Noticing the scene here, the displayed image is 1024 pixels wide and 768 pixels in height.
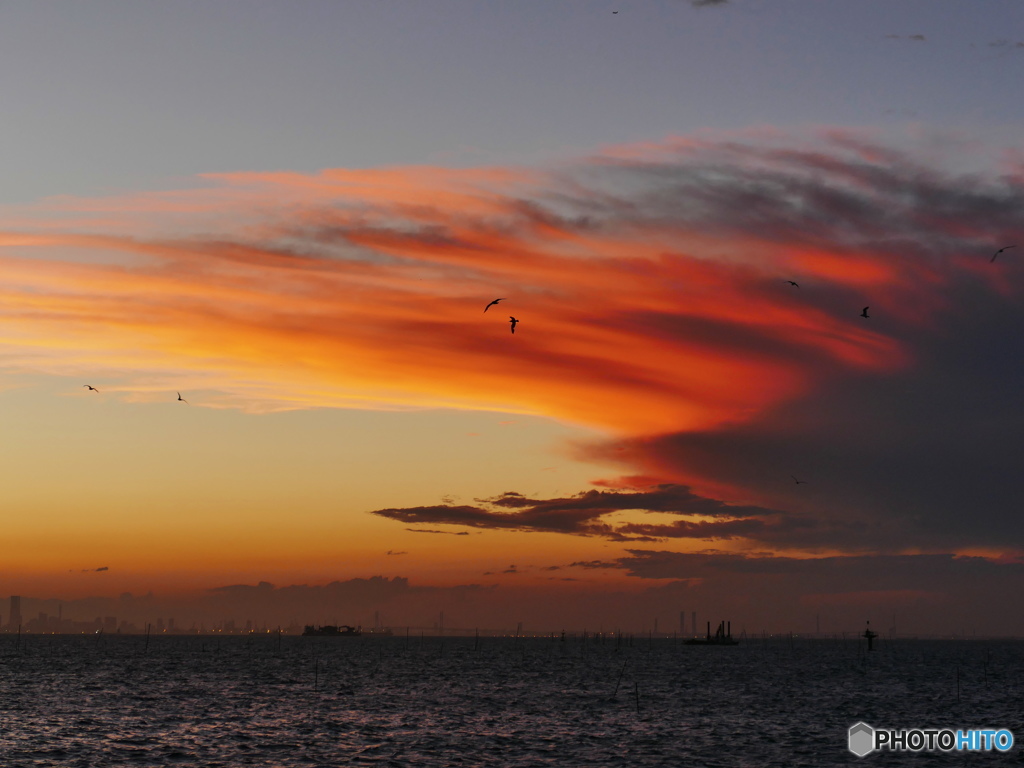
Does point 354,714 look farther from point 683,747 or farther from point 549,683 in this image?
point 549,683

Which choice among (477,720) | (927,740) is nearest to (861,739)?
(927,740)

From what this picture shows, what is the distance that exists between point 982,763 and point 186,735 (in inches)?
2597

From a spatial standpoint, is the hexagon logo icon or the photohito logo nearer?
the hexagon logo icon

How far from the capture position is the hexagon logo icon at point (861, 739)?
81.8m

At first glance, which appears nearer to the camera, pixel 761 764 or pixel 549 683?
pixel 761 764

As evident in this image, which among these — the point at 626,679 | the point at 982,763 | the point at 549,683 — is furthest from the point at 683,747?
the point at 626,679

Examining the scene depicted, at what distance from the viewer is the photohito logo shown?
85.0m

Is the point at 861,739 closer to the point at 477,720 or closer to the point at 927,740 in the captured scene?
the point at 927,740

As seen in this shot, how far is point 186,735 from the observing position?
89625 millimetres

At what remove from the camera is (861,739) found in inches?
3514

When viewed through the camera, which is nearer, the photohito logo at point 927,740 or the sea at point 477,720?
the sea at point 477,720

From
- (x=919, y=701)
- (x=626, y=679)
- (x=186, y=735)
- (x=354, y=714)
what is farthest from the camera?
(x=626, y=679)

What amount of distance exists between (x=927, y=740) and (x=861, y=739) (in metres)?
6.42

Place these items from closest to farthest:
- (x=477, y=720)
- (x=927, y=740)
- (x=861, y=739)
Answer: (x=861, y=739), (x=927, y=740), (x=477, y=720)
